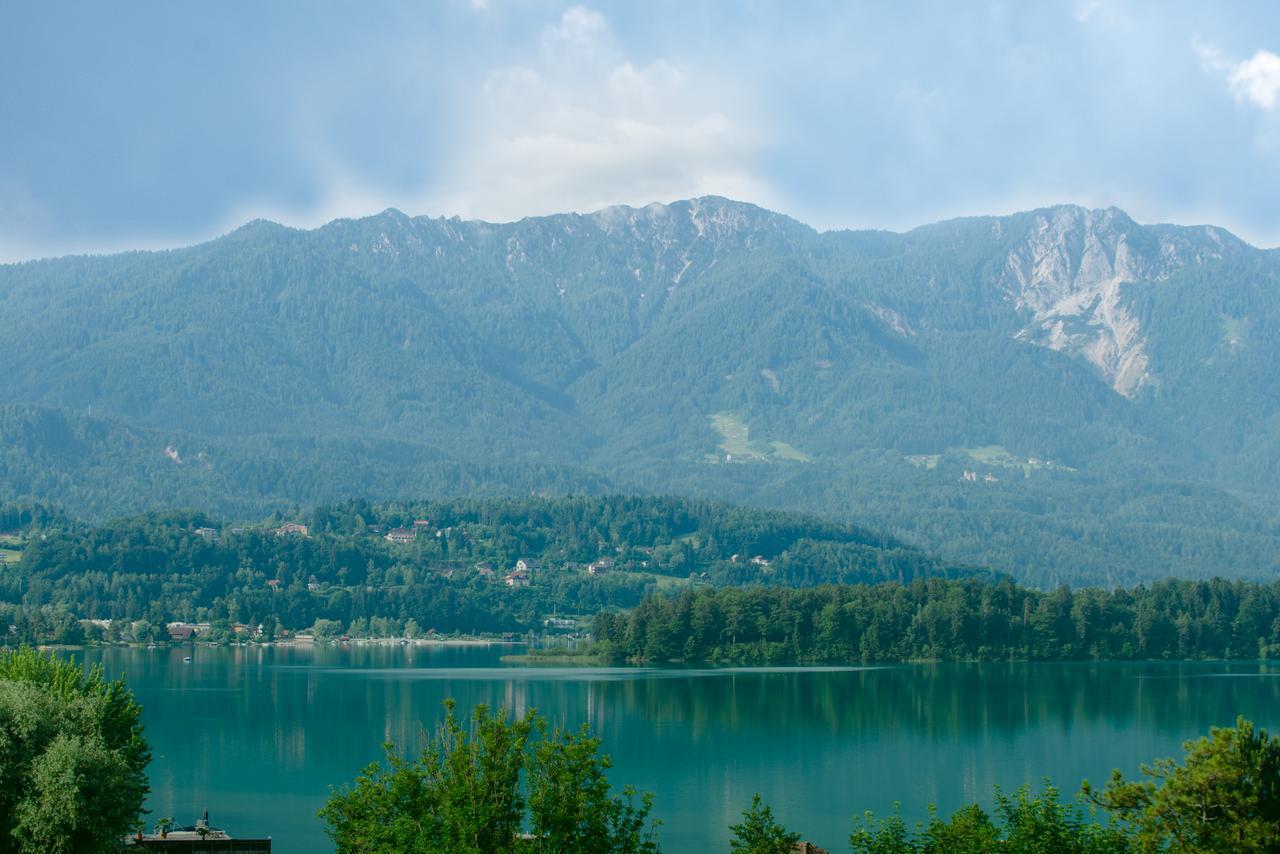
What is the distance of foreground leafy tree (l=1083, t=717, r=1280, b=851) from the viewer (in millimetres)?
35938

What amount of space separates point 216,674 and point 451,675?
22.0 metres

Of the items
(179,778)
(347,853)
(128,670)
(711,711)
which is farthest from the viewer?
(128,670)

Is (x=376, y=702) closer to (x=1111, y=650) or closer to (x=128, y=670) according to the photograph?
(x=128, y=670)

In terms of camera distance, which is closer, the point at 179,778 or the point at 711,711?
the point at 179,778

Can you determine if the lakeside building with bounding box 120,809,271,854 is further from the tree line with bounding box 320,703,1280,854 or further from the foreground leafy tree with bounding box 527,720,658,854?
the foreground leafy tree with bounding box 527,720,658,854

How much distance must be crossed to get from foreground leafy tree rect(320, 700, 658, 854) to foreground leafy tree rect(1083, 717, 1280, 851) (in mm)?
11357

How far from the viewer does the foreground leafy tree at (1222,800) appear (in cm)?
3594

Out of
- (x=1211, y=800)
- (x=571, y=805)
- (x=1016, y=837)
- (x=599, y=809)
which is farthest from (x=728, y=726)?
(x=1211, y=800)

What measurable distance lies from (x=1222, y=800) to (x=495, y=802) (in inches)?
614

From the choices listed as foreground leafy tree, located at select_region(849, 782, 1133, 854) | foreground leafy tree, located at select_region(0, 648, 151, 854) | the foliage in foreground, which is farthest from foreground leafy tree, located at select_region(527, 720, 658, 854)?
foreground leafy tree, located at select_region(0, 648, 151, 854)

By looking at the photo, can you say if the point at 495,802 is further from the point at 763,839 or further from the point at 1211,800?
the point at 1211,800

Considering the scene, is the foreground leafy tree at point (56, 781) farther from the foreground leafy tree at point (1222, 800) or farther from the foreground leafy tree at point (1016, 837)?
the foreground leafy tree at point (1222, 800)

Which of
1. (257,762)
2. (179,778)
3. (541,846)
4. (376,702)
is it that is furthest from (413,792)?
(376,702)

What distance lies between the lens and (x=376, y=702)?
381ft
